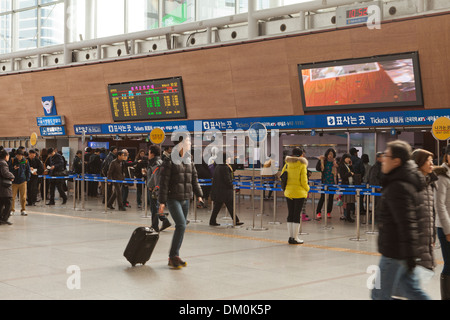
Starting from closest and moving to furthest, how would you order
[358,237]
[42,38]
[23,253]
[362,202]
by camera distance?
[23,253], [358,237], [362,202], [42,38]

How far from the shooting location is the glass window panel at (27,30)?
27.7 m

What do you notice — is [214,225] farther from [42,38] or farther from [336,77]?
[42,38]

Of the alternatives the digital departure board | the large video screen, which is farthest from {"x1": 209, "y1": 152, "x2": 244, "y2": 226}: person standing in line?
the digital departure board

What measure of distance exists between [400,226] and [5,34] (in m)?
28.2

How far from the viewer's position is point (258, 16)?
Answer: 18.6m

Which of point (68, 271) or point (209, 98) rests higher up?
point (209, 98)

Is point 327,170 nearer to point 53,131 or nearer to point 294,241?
point 294,241

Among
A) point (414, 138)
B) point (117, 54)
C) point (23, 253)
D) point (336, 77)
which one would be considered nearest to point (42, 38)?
point (117, 54)

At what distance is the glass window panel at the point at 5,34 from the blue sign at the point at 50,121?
442cm

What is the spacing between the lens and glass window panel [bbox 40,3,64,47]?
2617cm

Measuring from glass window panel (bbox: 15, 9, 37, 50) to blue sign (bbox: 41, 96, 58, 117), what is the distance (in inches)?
116

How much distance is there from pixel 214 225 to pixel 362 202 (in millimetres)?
4536

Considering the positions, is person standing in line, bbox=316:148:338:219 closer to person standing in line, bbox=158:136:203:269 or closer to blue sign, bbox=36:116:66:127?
person standing in line, bbox=158:136:203:269
